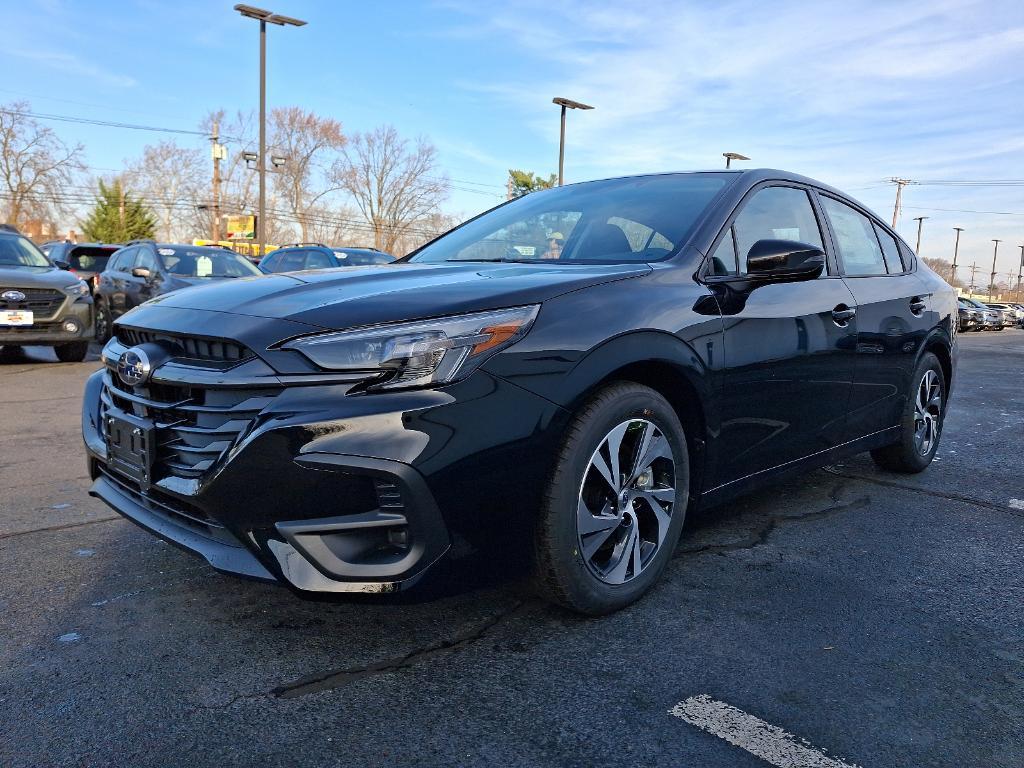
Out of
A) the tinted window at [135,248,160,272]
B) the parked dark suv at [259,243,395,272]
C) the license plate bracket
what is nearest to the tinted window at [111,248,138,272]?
the tinted window at [135,248,160,272]

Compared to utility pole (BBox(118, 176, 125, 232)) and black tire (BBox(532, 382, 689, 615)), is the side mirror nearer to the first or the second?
black tire (BBox(532, 382, 689, 615))

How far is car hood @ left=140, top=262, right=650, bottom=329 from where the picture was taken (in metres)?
2.23

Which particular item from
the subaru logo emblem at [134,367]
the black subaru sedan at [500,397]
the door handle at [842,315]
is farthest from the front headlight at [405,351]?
the door handle at [842,315]

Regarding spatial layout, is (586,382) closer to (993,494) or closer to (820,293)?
(820,293)

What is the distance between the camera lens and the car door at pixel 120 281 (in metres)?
11.2

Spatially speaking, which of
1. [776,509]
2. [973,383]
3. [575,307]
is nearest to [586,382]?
[575,307]

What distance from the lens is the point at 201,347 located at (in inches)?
90.9

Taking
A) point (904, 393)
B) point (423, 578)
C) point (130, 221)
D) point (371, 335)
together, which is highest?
point (130, 221)

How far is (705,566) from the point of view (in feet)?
10.2

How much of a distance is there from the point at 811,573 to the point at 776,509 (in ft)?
2.80

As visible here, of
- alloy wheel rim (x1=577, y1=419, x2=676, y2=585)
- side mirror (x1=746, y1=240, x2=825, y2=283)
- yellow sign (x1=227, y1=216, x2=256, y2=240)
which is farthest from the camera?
yellow sign (x1=227, y1=216, x2=256, y2=240)

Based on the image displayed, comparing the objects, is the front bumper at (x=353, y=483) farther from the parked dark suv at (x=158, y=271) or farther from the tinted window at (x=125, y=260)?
the tinted window at (x=125, y=260)

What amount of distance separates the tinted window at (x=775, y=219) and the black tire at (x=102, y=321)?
10.7 m

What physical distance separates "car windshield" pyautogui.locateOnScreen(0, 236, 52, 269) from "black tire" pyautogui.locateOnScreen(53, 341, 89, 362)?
1.00 meters
